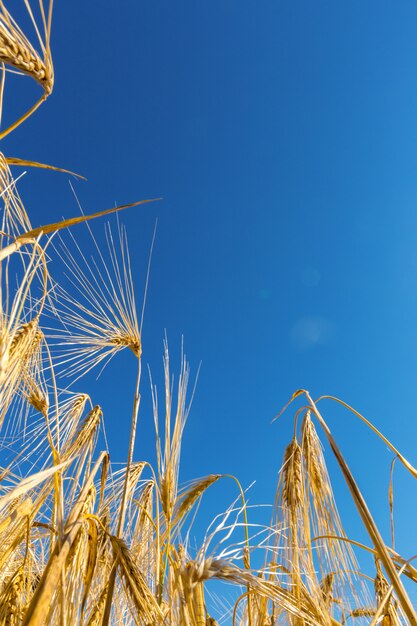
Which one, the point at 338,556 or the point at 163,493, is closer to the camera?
the point at 338,556

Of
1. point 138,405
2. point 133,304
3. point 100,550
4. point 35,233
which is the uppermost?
point 133,304

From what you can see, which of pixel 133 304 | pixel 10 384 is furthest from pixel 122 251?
pixel 10 384

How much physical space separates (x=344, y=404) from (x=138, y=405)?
87 cm

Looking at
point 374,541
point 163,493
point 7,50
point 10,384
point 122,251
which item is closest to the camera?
point 374,541

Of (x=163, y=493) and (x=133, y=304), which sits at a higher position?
(x=133, y=304)

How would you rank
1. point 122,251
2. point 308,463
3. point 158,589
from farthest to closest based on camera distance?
point 122,251
point 308,463
point 158,589

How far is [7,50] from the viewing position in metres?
0.84

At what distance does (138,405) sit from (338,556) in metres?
0.89

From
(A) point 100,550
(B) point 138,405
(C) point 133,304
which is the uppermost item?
(C) point 133,304

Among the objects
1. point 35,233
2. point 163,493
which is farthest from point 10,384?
point 163,493

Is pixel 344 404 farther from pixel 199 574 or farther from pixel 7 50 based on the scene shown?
pixel 7 50

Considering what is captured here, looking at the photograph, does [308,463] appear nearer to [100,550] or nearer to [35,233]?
[100,550]

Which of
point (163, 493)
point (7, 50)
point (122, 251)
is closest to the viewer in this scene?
point (7, 50)

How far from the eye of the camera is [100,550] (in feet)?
5.38
